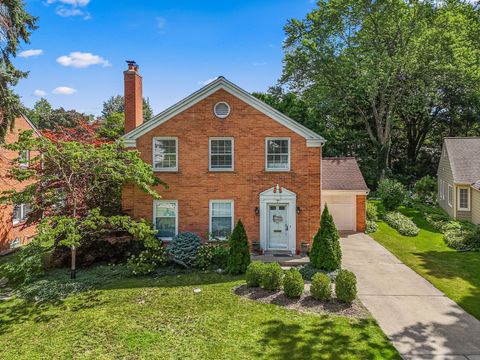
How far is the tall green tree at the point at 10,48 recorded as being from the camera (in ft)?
49.6

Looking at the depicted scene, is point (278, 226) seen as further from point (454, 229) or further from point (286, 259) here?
point (454, 229)

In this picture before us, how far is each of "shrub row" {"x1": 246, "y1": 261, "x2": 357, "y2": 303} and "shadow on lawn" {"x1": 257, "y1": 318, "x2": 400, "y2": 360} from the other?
125cm

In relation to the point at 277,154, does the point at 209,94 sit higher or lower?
higher

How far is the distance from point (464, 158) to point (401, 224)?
8073mm

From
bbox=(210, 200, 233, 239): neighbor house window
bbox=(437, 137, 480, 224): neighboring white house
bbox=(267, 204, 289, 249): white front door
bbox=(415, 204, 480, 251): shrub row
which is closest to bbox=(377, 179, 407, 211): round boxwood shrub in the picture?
bbox=(415, 204, 480, 251): shrub row

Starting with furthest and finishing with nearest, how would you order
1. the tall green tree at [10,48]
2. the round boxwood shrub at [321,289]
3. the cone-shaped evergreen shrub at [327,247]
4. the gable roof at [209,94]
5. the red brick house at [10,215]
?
1. the red brick house at [10,215]
2. the gable roof at [209,94]
3. the tall green tree at [10,48]
4. the cone-shaped evergreen shrub at [327,247]
5. the round boxwood shrub at [321,289]

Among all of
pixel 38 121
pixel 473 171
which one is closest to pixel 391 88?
pixel 473 171

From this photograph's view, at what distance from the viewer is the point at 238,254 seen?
1325 centimetres

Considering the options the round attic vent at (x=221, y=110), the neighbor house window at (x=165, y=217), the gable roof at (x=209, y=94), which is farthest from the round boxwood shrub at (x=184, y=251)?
the round attic vent at (x=221, y=110)

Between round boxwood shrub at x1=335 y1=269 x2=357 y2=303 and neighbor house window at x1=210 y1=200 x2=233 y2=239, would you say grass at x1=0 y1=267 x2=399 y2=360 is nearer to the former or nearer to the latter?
round boxwood shrub at x1=335 y1=269 x2=357 y2=303

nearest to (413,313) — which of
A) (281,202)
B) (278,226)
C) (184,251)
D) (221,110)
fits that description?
(278,226)

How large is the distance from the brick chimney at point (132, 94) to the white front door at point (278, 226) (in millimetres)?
8056

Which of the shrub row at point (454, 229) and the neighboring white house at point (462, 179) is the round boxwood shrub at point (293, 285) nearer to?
the shrub row at point (454, 229)

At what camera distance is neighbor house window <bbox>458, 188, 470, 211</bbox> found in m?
22.9
